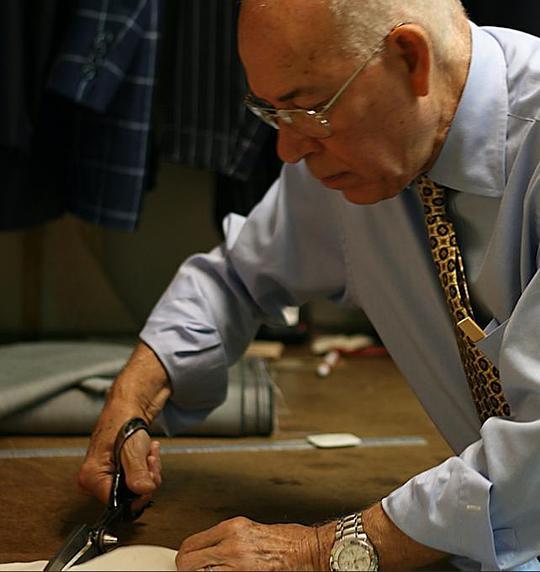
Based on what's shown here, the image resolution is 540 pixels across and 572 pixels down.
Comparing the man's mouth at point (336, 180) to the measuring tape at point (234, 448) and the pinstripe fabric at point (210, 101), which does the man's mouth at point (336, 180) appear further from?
the pinstripe fabric at point (210, 101)

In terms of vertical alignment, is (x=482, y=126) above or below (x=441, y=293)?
above

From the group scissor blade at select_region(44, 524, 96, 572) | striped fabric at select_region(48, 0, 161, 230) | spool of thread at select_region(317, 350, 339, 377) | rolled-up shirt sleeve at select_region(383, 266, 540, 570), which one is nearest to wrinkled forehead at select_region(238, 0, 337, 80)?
rolled-up shirt sleeve at select_region(383, 266, 540, 570)

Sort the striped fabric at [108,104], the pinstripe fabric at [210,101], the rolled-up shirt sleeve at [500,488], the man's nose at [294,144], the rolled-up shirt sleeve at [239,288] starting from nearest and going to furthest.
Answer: the rolled-up shirt sleeve at [500,488] < the man's nose at [294,144] < the rolled-up shirt sleeve at [239,288] < the striped fabric at [108,104] < the pinstripe fabric at [210,101]

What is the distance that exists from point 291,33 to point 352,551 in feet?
1.83

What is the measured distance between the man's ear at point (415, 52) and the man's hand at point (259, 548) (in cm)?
49

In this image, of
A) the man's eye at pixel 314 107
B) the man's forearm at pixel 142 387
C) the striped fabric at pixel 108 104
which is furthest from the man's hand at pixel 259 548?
the striped fabric at pixel 108 104

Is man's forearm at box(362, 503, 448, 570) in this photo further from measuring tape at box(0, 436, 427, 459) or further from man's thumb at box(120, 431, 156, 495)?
measuring tape at box(0, 436, 427, 459)

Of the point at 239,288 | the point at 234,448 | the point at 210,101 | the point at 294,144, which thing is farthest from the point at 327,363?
the point at 294,144

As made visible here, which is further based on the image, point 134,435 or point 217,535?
point 134,435

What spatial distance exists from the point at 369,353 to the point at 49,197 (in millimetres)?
873

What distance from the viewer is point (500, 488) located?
3.67ft

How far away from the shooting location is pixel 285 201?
1.61 metres

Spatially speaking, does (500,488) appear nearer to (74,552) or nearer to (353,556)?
(353,556)

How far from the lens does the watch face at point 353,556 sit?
1.16 meters
